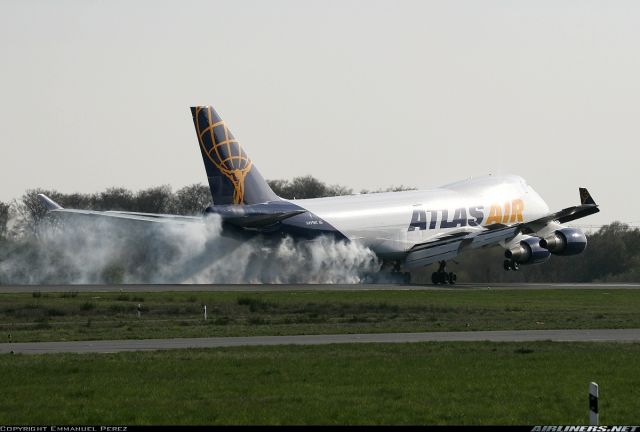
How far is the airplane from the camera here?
70.9m

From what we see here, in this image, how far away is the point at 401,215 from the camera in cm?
7975

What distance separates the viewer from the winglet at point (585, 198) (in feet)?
266

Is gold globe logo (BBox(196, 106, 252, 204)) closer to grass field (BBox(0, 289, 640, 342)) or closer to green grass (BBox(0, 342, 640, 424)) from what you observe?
grass field (BBox(0, 289, 640, 342))

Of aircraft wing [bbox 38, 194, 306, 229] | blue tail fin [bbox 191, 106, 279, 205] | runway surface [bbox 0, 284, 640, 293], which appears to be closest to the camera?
runway surface [bbox 0, 284, 640, 293]

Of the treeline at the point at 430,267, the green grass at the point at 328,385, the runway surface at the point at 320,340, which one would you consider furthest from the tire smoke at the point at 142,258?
the green grass at the point at 328,385

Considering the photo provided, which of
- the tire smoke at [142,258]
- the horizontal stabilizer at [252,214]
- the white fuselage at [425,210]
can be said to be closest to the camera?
the horizontal stabilizer at [252,214]

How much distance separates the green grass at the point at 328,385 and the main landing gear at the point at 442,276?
47.8 m

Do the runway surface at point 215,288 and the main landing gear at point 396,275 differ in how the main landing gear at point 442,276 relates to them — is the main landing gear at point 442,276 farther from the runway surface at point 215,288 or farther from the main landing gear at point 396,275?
the runway surface at point 215,288

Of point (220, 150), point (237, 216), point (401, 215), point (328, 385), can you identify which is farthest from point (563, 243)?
point (328, 385)

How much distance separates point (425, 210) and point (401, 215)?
229 centimetres

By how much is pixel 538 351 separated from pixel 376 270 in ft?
159

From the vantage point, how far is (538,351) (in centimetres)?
3169

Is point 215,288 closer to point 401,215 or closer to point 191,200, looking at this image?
point 401,215

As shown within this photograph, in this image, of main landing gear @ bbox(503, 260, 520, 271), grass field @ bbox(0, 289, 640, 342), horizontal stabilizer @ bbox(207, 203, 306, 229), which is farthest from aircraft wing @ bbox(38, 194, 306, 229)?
main landing gear @ bbox(503, 260, 520, 271)
